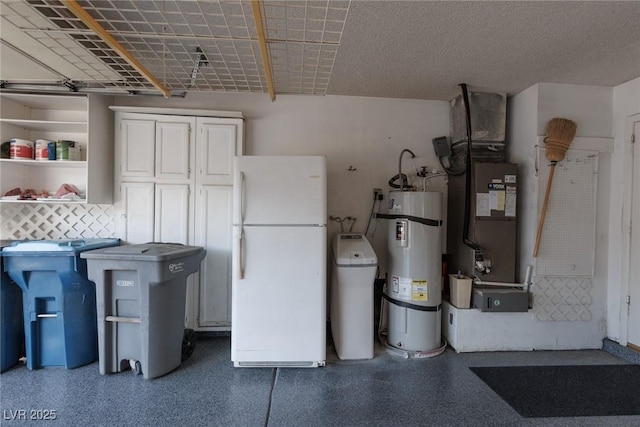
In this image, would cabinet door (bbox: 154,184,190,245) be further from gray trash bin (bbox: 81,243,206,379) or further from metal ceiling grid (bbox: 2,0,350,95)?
metal ceiling grid (bbox: 2,0,350,95)

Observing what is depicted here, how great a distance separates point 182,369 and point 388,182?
2.69 metres

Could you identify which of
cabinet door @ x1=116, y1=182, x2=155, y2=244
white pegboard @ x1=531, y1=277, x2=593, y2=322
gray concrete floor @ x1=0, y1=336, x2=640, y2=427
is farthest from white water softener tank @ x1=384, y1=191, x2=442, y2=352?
cabinet door @ x1=116, y1=182, x2=155, y2=244

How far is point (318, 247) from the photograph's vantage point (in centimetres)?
244

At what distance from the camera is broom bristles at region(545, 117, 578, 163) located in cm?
273

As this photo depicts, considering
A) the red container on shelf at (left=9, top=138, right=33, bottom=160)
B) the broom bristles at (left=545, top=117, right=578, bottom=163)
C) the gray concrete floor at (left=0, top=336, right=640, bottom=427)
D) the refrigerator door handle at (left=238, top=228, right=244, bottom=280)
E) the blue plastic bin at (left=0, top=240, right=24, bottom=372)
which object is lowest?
the gray concrete floor at (left=0, top=336, right=640, bottom=427)

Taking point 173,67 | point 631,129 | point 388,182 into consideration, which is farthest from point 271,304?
point 631,129

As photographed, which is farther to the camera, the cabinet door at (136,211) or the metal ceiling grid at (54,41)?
the cabinet door at (136,211)

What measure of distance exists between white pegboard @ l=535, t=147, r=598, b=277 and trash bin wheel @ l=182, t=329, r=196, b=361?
3.37 meters

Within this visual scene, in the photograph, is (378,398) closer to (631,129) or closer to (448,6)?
(448,6)

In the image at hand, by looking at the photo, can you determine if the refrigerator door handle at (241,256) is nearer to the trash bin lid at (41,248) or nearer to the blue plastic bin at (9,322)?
the trash bin lid at (41,248)

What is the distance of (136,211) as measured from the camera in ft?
9.60

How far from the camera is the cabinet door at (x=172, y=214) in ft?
9.64

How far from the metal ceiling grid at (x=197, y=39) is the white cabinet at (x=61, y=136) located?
0.40 metres

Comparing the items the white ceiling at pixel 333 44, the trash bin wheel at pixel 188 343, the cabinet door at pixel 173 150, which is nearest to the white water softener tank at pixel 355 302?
the trash bin wheel at pixel 188 343
